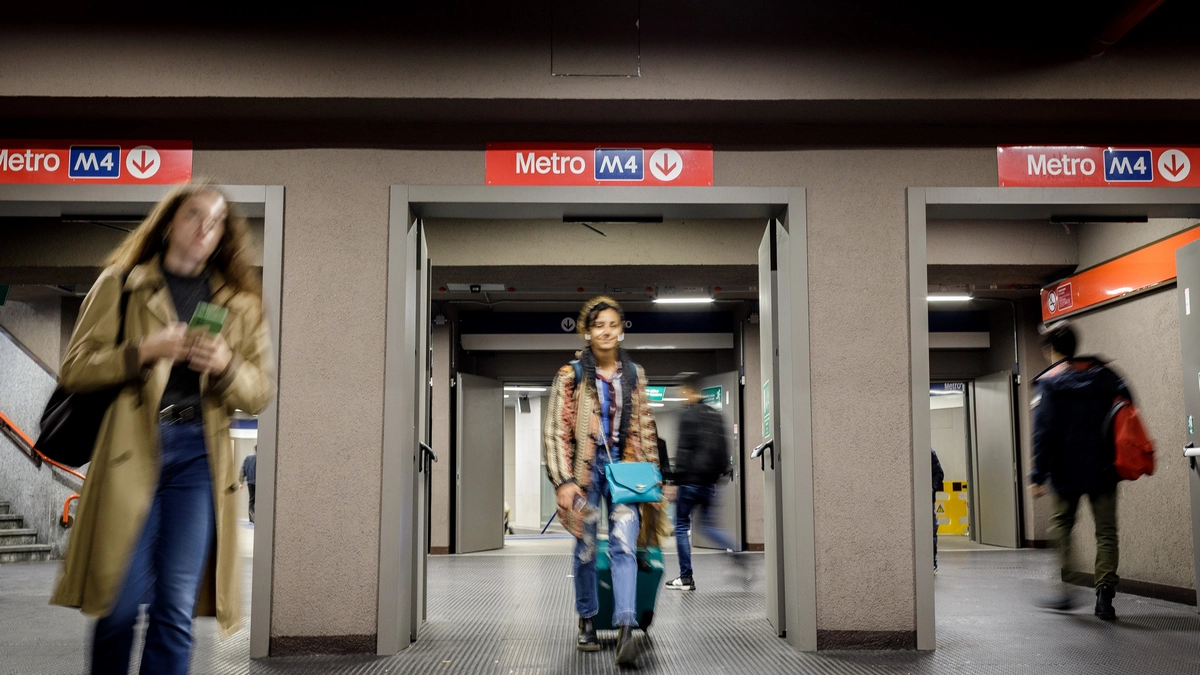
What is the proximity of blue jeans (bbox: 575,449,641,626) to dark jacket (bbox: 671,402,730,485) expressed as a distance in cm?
248

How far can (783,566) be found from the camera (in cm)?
469

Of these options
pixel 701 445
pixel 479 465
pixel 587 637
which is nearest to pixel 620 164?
pixel 587 637

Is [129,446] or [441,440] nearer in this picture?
[129,446]

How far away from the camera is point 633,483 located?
395cm

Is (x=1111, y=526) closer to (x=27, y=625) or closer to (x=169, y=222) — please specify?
(x=169, y=222)

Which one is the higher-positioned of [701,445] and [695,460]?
[701,445]

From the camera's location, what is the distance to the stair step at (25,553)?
9.99 m

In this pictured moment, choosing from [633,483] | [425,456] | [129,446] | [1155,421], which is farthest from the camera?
[1155,421]

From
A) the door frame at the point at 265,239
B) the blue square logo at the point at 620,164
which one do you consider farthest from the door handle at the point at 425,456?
the blue square logo at the point at 620,164

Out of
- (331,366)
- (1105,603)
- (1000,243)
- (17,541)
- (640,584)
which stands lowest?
(17,541)

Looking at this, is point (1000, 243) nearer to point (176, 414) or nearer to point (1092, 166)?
point (1092, 166)

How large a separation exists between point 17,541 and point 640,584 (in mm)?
9153

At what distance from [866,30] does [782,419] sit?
1.91 m

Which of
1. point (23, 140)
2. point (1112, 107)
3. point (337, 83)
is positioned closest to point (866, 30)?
point (1112, 107)
